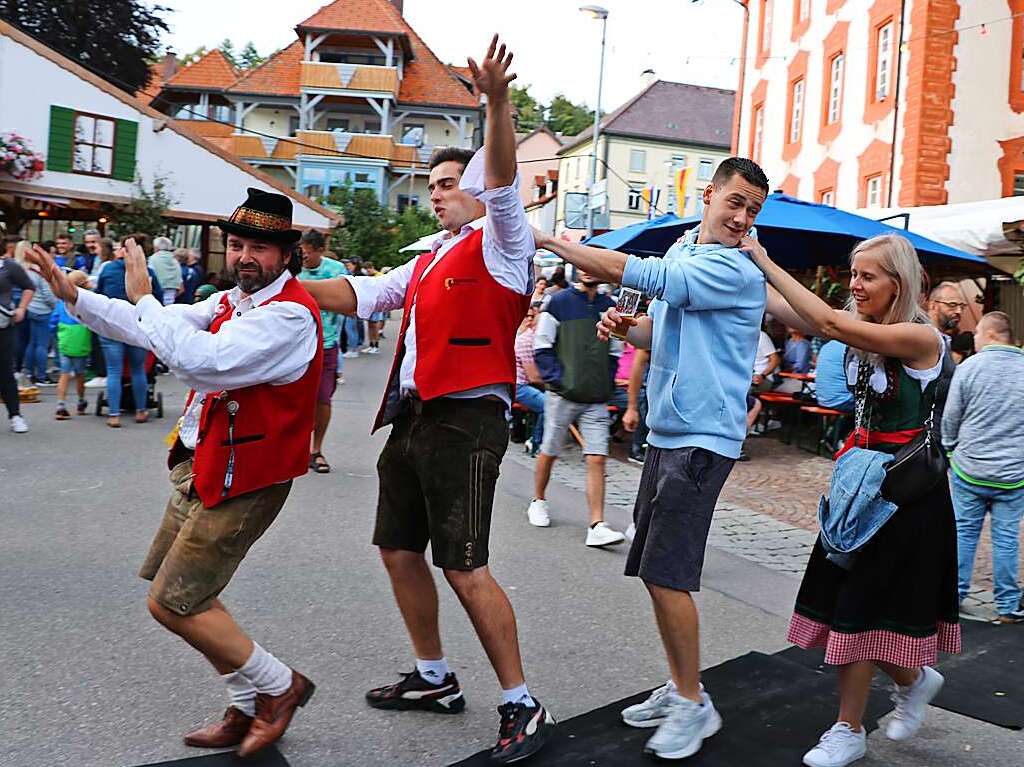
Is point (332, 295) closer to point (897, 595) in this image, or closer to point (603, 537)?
point (897, 595)

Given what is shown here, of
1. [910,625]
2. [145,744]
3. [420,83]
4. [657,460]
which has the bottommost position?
[145,744]

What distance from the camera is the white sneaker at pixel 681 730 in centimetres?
355

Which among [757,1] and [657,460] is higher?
[757,1]

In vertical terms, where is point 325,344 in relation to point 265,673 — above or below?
above

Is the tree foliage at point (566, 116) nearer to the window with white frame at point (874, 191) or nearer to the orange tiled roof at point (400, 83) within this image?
the orange tiled roof at point (400, 83)

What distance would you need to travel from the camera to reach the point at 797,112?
25.8 metres

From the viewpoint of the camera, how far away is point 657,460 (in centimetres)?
368

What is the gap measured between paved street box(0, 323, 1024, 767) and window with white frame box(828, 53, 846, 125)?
662 inches

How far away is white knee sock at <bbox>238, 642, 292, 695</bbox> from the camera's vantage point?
3.36m

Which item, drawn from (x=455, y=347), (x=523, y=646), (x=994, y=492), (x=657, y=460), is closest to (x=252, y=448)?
(x=455, y=347)

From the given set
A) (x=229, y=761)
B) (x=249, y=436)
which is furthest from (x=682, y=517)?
(x=229, y=761)

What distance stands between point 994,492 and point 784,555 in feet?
5.45

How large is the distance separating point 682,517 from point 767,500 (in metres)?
5.76

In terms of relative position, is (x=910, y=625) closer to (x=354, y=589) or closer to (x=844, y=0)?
(x=354, y=589)
